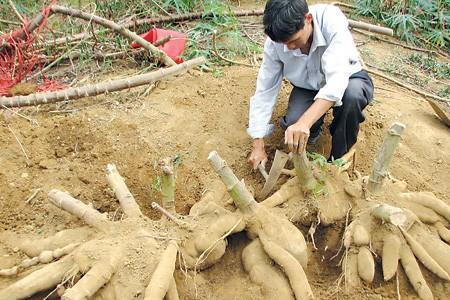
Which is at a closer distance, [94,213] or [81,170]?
[94,213]

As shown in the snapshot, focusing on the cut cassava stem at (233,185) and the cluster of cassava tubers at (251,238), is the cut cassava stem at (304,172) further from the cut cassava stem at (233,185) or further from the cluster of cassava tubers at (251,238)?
the cut cassava stem at (233,185)

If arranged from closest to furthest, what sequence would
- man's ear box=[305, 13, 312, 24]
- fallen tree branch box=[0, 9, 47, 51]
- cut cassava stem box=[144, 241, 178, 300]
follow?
cut cassava stem box=[144, 241, 178, 300]
man's ear box=[305, 13, 312, 24]
fallen tree branch box=[0, 9, 47, 51]

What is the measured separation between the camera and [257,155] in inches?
101

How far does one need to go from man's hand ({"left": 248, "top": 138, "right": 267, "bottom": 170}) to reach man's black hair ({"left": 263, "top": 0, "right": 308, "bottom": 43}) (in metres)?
0.58

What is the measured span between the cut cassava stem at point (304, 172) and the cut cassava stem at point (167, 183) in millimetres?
482

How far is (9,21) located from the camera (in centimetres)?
357

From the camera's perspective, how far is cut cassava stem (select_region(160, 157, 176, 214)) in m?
1.90

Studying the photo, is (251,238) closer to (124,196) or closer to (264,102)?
(124,196)

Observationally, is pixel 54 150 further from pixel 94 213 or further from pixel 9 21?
pixel 9 21

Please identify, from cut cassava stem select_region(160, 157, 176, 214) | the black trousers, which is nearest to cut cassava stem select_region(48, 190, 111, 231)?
cut cassava stem select_region(160, 157, 176, 214)

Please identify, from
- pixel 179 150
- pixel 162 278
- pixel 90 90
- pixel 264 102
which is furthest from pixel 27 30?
pixel 162 278

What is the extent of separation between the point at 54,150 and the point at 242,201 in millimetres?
1108

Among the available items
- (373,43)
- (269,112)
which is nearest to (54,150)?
(269,112)

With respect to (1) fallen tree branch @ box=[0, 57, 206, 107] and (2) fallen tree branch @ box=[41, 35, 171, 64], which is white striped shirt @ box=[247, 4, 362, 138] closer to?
(1) fallen tree branch @ box=[0, 57, 206, 107]
